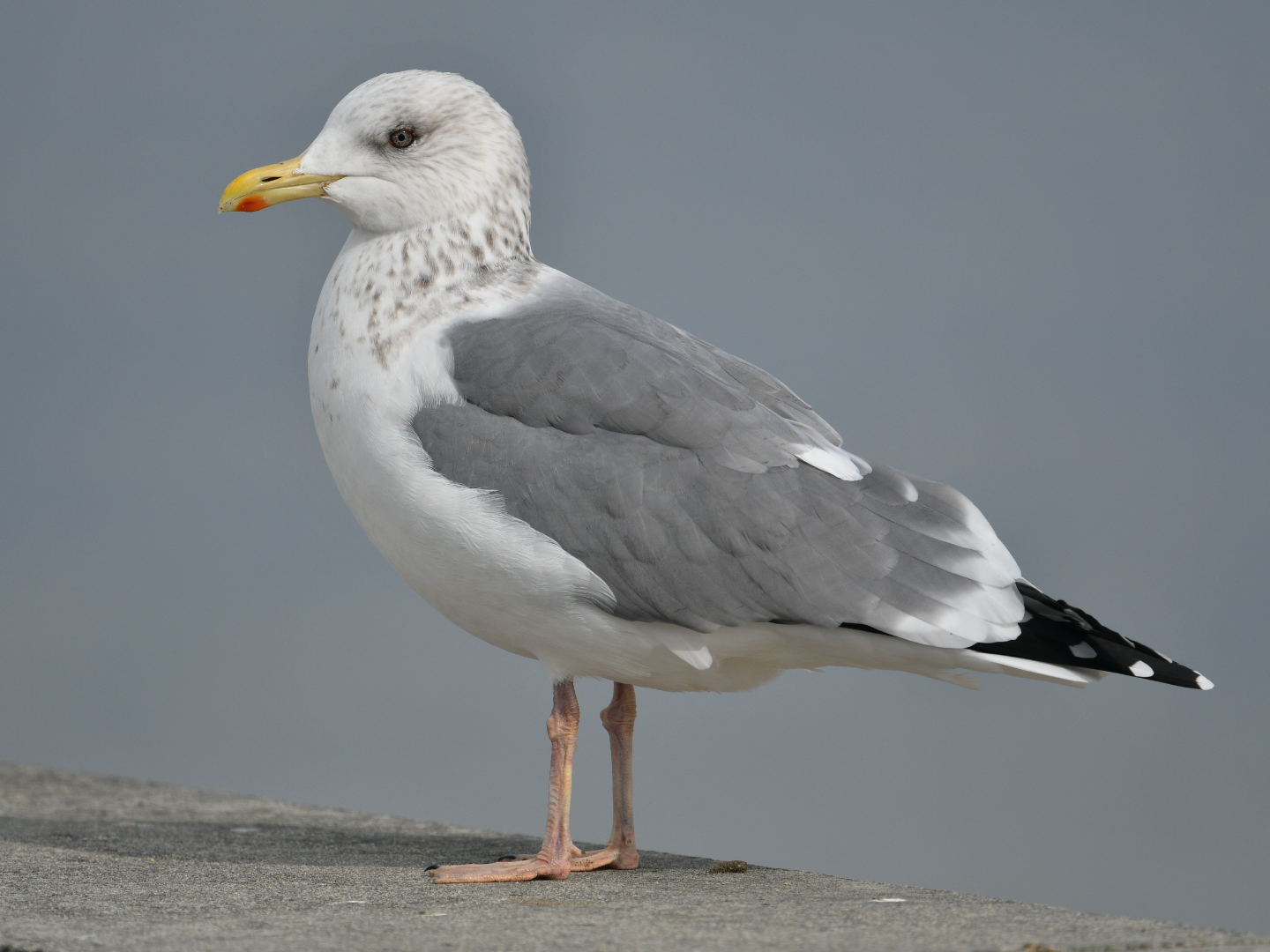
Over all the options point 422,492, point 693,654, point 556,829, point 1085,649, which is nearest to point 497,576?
point 422,492

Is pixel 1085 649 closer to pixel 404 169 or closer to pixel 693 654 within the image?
pixel 693 654

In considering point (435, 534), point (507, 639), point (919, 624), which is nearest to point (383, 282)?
point (435, 534)

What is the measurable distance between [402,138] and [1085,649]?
2975 mm

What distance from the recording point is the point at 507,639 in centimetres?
479

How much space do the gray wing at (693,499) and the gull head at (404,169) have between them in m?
0.61

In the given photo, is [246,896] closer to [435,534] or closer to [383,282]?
[435,534]

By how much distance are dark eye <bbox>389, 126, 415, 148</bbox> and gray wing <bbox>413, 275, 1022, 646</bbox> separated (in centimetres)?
86

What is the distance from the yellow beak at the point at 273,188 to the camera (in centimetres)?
512

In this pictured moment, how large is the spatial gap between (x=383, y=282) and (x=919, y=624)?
7.35 ft

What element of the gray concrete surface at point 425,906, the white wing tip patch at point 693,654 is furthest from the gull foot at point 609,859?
the white wing tip patch at point 693,654

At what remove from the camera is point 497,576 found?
4539 millimetres

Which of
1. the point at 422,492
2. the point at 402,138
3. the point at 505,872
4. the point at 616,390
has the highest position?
the point at 402,138

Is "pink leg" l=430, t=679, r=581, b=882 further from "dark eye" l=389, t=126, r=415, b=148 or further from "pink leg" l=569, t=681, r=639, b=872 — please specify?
"dark eye" l=389, t=126, r=415, b=148

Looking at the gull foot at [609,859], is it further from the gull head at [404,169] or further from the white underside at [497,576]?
the gull head at [404,169]
